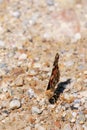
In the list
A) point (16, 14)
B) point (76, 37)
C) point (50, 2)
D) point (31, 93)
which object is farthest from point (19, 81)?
point (50, 2)

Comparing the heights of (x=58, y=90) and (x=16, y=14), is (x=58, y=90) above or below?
below

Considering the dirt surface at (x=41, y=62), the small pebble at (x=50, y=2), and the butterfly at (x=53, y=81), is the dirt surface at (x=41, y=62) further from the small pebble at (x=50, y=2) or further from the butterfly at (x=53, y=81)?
the butterfly at (x=53, y=81)

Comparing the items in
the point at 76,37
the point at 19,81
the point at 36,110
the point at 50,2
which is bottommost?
the point at 36,110

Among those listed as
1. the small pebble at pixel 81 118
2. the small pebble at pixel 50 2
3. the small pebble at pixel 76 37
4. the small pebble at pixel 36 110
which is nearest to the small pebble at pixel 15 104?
the small pebble at pixel 36 110

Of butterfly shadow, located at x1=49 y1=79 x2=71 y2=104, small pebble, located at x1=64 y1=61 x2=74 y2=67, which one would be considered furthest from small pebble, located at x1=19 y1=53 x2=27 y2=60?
butterfly shadow, located at x1=49 y1=79 x2=71 y2=104

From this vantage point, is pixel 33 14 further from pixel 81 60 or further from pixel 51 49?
pixel 81 60

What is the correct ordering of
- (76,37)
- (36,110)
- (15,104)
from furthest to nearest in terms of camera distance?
(76,37), (15,104), (36,110)

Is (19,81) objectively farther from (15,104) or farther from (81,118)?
(81,118)
